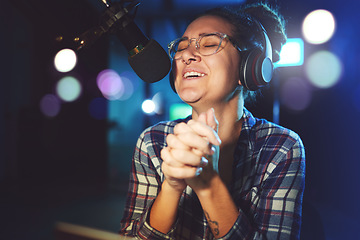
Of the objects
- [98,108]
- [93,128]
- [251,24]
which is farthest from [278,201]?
[93,128]

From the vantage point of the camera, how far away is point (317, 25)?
8.65ft

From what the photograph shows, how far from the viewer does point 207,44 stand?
112cm

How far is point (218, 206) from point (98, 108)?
19.8ft

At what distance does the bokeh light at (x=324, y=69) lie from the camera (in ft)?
10.9

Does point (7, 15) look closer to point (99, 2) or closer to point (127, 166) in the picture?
point (127, 166)

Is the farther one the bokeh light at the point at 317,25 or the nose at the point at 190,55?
the bokeh light at the point at 317,25

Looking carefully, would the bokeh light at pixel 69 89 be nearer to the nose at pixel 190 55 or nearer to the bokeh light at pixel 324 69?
the bokeh light at pixel 324 69

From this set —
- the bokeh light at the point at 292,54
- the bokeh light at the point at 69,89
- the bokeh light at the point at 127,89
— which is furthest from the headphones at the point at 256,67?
the bokeh light at the point at 127,89

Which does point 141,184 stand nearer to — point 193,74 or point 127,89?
point 193,74

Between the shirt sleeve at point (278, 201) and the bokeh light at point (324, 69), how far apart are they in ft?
8.59

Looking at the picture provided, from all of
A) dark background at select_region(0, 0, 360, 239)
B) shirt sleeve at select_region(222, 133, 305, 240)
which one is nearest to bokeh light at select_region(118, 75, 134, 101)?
dark background at select_region(0, 0, 360, 239)

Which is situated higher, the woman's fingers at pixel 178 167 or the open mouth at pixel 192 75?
the open mouth at pixel 192 75

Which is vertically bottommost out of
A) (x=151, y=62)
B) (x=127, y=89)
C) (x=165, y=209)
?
(x=165, y=209)

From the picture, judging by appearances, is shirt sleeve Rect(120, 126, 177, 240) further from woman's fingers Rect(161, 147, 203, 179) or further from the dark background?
the dark background
